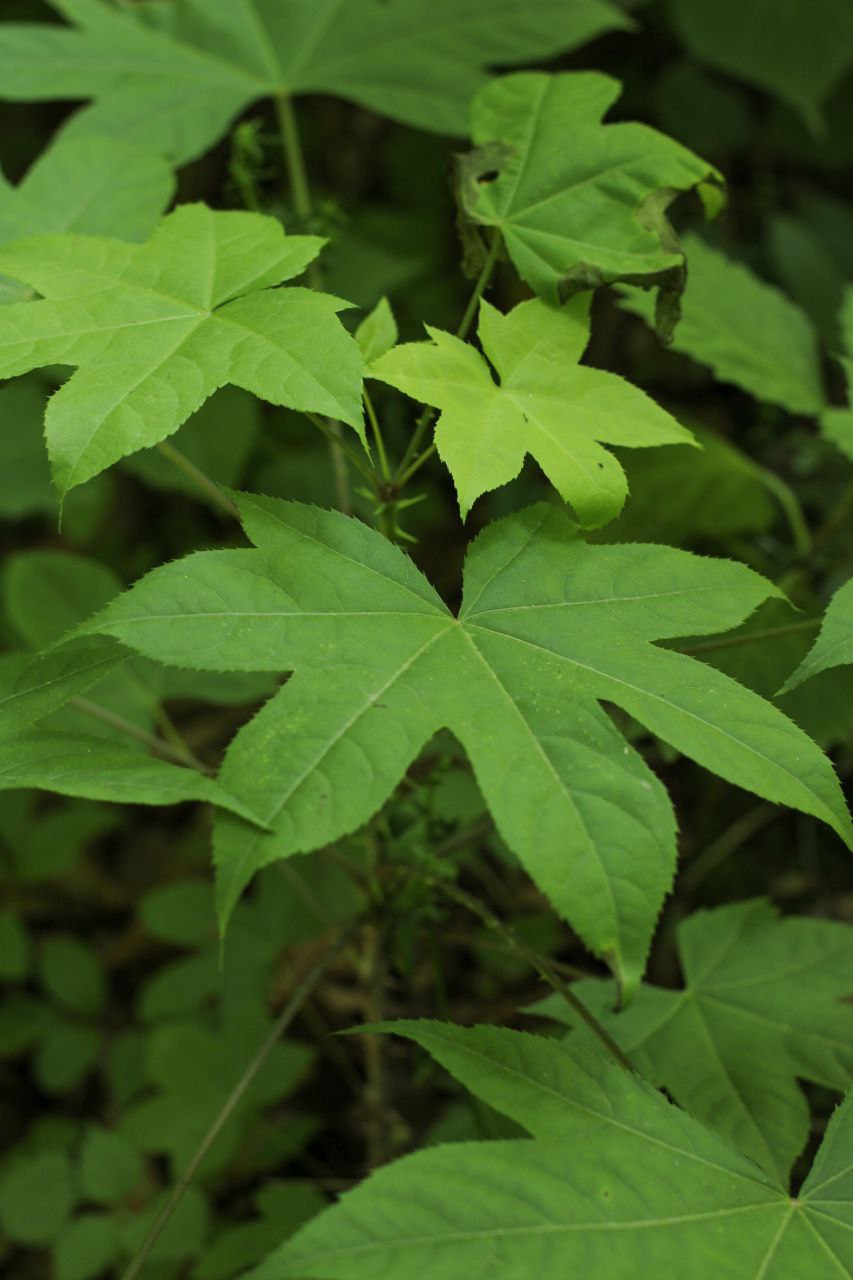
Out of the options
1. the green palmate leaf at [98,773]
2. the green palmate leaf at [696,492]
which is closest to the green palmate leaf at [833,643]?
the green palmate leaf at [98,773]

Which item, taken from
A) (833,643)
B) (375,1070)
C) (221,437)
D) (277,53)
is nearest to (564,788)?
(833,643)

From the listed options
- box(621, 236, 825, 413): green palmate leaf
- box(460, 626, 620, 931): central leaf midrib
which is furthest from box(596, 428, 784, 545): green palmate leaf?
box(460, 626, 620, 931): central leaf midrib

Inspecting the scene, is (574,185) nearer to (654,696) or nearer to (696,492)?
(654,696)

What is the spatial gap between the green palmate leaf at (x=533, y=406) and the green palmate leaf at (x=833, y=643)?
22cm

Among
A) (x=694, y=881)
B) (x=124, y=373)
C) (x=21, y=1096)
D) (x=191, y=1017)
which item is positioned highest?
(x=124, y=373)

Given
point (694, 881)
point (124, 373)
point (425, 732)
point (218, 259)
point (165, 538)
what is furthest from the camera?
point (165, 538)

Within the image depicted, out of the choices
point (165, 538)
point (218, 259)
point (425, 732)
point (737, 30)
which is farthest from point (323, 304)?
point (165, 538)

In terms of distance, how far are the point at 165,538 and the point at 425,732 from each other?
2.59 meters

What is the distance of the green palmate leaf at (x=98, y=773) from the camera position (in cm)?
87

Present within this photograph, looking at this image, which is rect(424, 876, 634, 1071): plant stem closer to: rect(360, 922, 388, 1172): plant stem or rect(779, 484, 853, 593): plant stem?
rect(360, 922, 388, 1172): plant stem

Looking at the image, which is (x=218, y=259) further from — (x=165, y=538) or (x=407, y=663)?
(x=165, y=538)

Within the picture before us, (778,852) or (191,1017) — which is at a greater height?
(778,852)

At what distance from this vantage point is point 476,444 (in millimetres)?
1020

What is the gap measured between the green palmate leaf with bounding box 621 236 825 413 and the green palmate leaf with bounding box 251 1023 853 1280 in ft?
3.56
